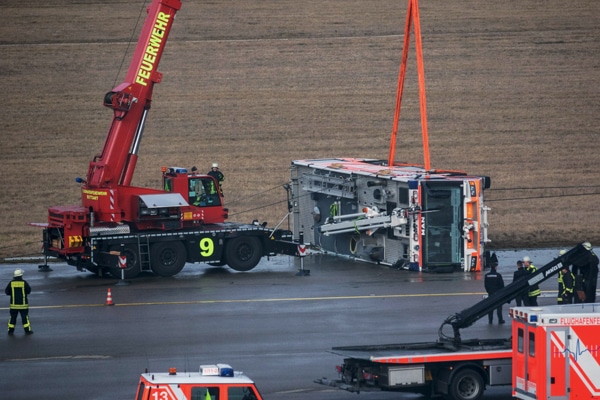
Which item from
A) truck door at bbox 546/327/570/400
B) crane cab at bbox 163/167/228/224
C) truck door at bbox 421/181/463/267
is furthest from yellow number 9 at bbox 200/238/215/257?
truck door at bbox 546/327/570/400

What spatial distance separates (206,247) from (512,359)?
1390cm

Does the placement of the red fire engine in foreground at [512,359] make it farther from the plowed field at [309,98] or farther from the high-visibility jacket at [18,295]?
the plowed field at [309,98]

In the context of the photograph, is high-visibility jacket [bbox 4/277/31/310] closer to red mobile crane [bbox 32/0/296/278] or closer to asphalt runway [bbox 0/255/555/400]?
asphalt runway [bbox 0/255/555/400]

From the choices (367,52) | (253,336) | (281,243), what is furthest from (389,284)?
(367,52)

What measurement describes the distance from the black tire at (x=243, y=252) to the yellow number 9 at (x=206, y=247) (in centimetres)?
38

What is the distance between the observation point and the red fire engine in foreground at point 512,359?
51.8 feet

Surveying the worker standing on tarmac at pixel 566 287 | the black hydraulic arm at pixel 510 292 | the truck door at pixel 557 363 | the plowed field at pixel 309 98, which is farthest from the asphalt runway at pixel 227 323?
the plowed field at pixel 309 98

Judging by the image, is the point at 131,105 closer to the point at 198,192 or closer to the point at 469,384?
the point at 198,192

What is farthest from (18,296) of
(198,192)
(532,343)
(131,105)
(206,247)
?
(532,343)

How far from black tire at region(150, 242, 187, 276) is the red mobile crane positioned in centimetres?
2

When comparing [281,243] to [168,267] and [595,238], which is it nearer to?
[168,267]

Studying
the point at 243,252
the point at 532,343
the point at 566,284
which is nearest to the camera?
the point at 532,343

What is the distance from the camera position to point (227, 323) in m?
23.4

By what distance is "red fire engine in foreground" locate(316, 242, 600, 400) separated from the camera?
15789 mm
